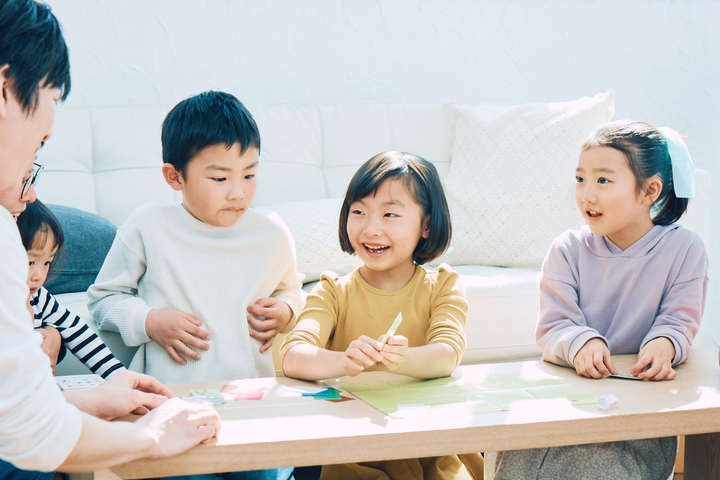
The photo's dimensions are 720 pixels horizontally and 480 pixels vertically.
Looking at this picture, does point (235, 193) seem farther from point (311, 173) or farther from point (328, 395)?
point (311, 173)

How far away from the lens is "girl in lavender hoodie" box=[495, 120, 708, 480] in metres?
1.28

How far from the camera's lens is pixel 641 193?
52.0 inches

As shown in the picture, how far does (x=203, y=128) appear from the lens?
1281 millimetres

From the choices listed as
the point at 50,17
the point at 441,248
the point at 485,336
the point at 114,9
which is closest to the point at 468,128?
the point at 485,336

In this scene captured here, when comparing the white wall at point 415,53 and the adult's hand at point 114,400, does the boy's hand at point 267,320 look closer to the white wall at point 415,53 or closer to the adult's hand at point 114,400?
the adult's hand at point 114,400

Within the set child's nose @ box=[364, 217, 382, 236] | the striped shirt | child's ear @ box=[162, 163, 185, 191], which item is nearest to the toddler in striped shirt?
the striped shirt

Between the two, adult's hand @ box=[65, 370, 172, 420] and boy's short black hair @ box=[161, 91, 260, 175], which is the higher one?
boy's short black hair @ box=[161, 91, 260, 175]

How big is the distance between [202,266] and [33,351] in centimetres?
71

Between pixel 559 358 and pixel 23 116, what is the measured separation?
38.9 inches

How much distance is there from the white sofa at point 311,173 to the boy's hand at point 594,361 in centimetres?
58

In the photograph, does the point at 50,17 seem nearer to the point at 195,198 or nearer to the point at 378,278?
the point at 195,198

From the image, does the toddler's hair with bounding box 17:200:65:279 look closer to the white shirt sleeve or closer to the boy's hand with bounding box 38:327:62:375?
the boy's hand with bounding box 38:327:62:375

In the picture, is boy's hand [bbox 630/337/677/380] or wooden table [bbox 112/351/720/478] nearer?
wooden table [bbox 112/351/720/478]

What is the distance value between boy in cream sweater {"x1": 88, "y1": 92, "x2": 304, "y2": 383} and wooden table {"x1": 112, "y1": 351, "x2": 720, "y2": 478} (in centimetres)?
31
